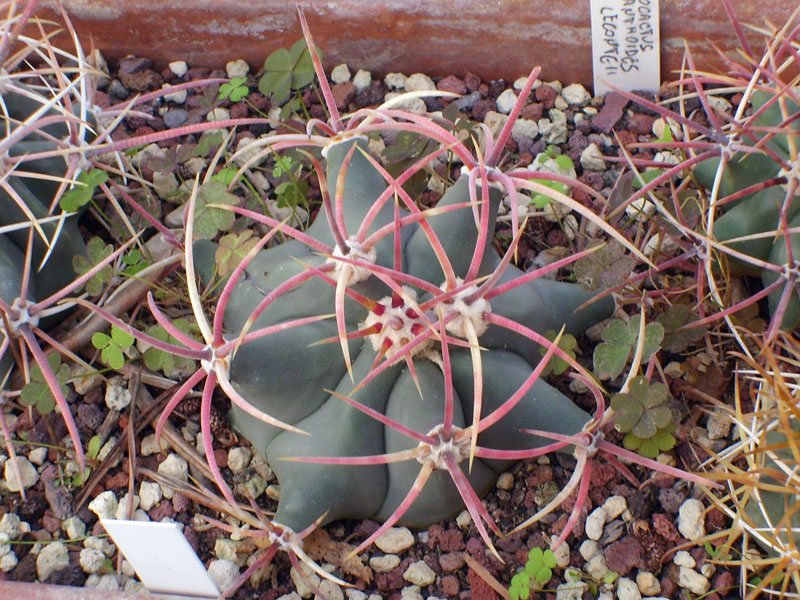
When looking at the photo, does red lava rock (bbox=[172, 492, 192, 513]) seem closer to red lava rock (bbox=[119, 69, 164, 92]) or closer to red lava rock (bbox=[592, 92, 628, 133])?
red lava rock (bbox=[119, 69, 164, 92])

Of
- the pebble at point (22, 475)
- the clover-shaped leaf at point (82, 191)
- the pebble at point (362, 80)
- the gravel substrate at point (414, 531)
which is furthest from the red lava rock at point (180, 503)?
the pebble at point (362, 80)

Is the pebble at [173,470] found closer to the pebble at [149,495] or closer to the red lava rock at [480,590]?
the pebble at [149,495]

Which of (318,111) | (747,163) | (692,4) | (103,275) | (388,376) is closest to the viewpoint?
(388,376)

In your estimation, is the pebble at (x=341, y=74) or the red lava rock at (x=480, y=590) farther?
the pebble at (x=341, y=74)

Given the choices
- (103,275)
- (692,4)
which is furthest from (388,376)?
(692,4)

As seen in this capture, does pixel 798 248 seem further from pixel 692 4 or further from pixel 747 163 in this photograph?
pixel 692 4

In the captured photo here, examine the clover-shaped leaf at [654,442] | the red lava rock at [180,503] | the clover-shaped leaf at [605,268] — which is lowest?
the red lava rock at [180,503]

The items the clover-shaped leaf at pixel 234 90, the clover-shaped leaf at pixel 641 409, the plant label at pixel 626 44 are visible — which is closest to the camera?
the clover-shaped leaf at pixel 641 409
